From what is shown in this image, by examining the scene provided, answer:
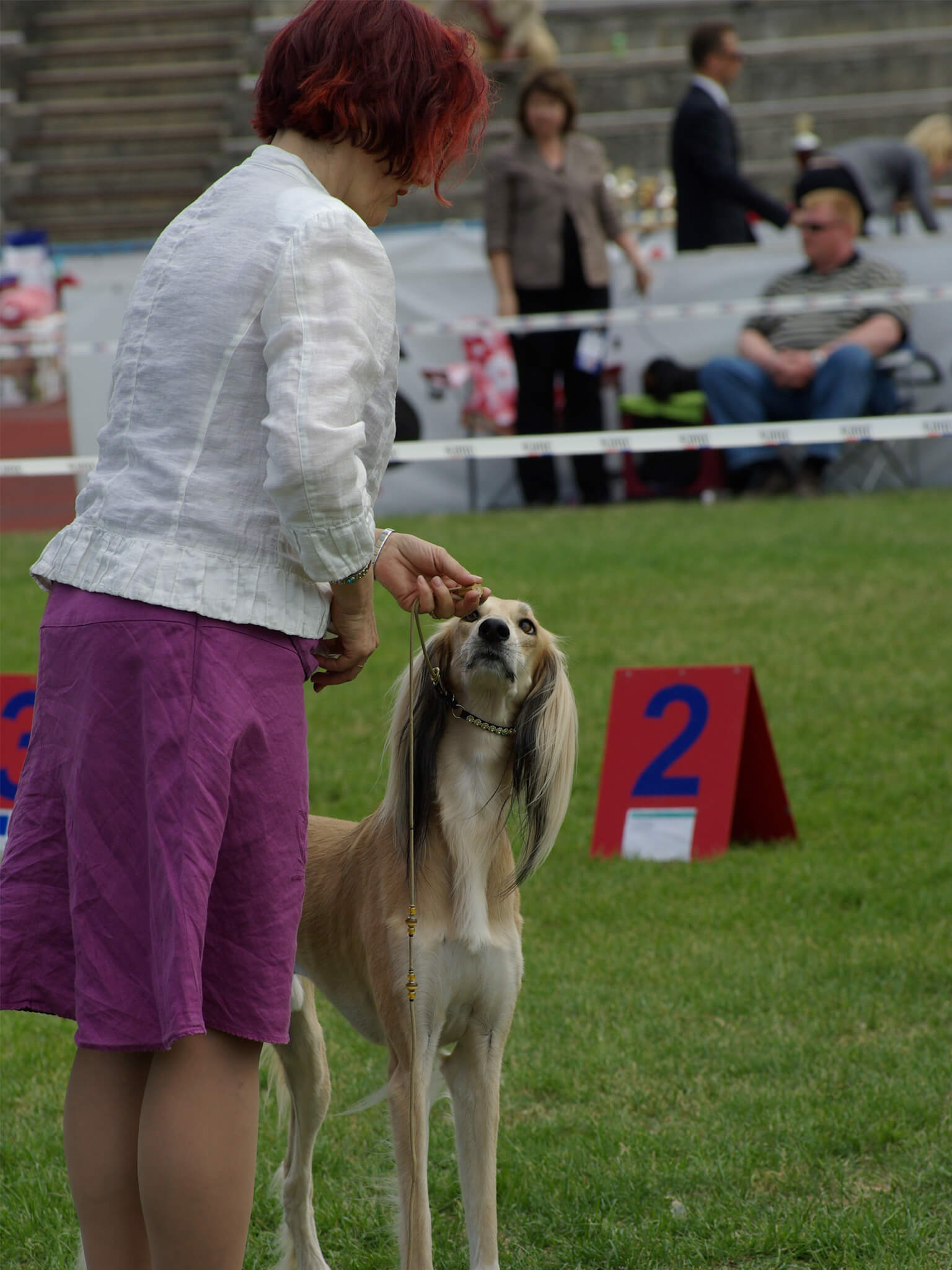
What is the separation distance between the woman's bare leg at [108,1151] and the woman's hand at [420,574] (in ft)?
2.36

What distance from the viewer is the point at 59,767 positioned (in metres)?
1.99

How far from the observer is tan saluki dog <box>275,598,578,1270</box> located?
9.02ft

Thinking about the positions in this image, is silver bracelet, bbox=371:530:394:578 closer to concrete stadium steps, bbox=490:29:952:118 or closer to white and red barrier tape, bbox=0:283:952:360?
white and red barrier tape, bbox=0:283:952:360

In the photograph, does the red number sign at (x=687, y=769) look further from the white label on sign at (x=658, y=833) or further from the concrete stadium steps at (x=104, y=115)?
the concrete stadium steps at (x=104, y=115)

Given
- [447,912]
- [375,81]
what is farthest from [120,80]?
[375,81]

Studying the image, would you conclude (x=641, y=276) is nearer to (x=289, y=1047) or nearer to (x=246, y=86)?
(x=289, y=1047)

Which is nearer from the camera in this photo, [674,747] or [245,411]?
[245,411]

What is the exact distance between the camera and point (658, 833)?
5055mm

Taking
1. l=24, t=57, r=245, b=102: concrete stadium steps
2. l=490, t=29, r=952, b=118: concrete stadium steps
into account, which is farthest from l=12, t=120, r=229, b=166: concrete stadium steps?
l=490, t=29, r=952, b=118: concrete stadium steps

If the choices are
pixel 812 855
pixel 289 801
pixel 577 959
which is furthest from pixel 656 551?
pixel 289 801

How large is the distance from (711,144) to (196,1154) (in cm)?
946

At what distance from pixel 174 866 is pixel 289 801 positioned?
190 millimetres

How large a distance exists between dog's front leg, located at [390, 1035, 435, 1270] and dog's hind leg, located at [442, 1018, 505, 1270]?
8cm

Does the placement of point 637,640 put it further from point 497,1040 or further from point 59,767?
point 59,767
